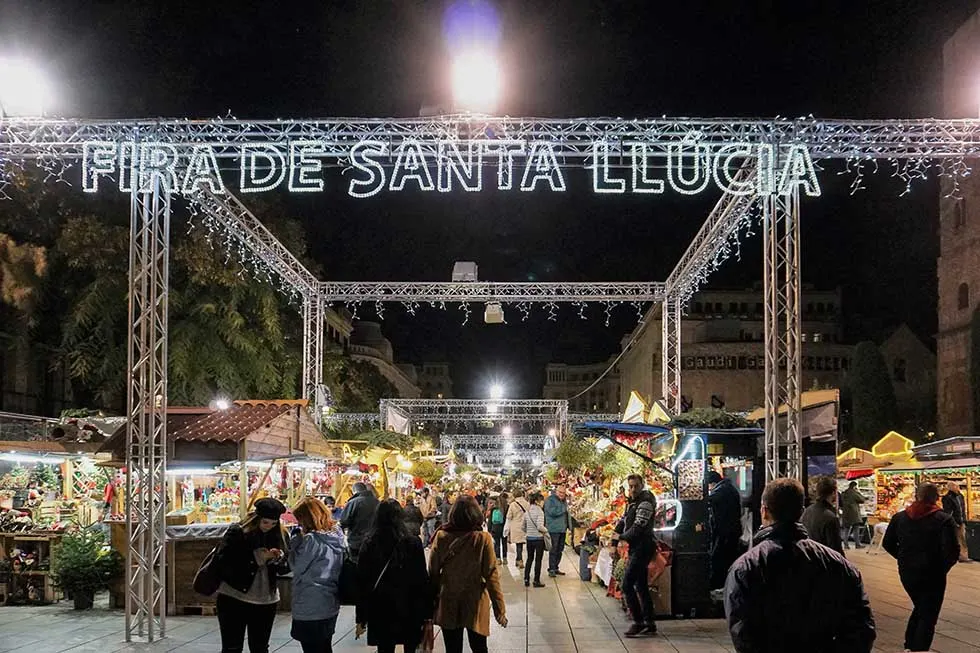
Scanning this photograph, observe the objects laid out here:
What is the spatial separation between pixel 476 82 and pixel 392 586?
6.74 m

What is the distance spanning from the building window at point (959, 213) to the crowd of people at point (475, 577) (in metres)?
37.8

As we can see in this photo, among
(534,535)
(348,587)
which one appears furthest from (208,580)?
(534,535)

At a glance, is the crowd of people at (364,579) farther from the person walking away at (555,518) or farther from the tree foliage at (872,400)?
the tree foliage at (872,400)

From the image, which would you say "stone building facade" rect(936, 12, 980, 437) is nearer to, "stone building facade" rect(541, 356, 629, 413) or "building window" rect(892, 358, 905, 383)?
"building window" rect(892, 358, 905, 383)

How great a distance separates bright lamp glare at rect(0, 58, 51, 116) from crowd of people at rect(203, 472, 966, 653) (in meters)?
6.67

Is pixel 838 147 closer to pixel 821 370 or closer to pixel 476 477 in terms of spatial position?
pixel 476 477

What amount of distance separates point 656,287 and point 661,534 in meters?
13.9

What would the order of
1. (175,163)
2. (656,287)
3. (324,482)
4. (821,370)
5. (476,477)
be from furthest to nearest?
1. (821,370)
2. (476,477)
3. (656,287)
4. (324,482)
5. (175,163)

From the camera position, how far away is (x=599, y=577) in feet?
50.1

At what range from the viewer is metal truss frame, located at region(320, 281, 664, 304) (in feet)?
80.4

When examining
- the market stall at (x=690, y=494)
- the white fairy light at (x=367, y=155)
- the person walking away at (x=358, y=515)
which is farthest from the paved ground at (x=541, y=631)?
the white fairy light at (x=367, y=155)

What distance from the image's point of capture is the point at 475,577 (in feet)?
21.9

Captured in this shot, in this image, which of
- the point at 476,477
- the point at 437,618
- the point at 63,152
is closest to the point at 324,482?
the point at 63,152

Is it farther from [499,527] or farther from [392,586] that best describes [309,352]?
[392,586]
